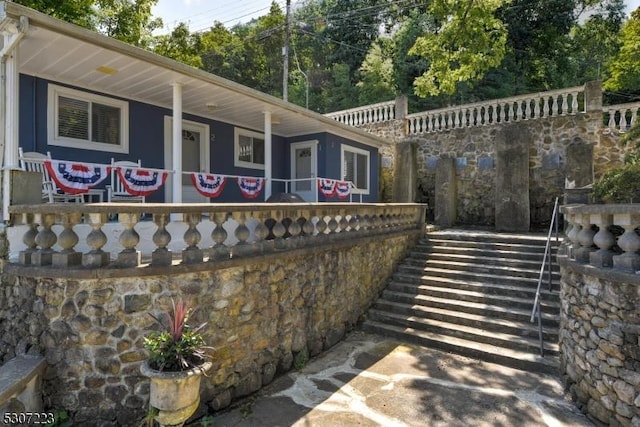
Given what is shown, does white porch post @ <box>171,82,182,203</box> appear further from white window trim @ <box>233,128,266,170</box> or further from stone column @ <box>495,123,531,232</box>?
stone column @ <box>495,123,531,232</box>

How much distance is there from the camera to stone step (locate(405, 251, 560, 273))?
700cm

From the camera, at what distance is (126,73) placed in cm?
605

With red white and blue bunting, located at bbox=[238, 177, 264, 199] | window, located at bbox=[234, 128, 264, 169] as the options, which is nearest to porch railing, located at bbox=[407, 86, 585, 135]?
window, located at bbox=[234, 128, 264, 169]

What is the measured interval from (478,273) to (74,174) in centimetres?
730

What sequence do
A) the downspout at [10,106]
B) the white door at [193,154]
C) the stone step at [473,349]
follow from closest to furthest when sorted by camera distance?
the downspout at [10,106] < the stone step at [473,349] < the white door at [193,154]

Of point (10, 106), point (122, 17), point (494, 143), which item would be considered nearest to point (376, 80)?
point (494, 143)

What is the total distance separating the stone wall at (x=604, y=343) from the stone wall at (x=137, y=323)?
3348 mm

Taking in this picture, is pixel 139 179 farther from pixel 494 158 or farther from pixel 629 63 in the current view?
pixel 629 63

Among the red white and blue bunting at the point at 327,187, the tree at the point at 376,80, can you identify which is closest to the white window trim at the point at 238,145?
the red white and blue bunting at the point at 327,187

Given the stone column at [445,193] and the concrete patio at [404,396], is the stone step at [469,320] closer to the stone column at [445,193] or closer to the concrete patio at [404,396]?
the concrete patio at [404,396]

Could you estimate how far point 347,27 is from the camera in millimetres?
20828

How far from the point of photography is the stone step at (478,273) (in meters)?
6.68

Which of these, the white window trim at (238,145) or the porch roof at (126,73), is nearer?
the porch roof at (126,73)

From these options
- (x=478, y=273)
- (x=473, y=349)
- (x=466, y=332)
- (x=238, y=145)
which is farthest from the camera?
(x=238, y=145)
